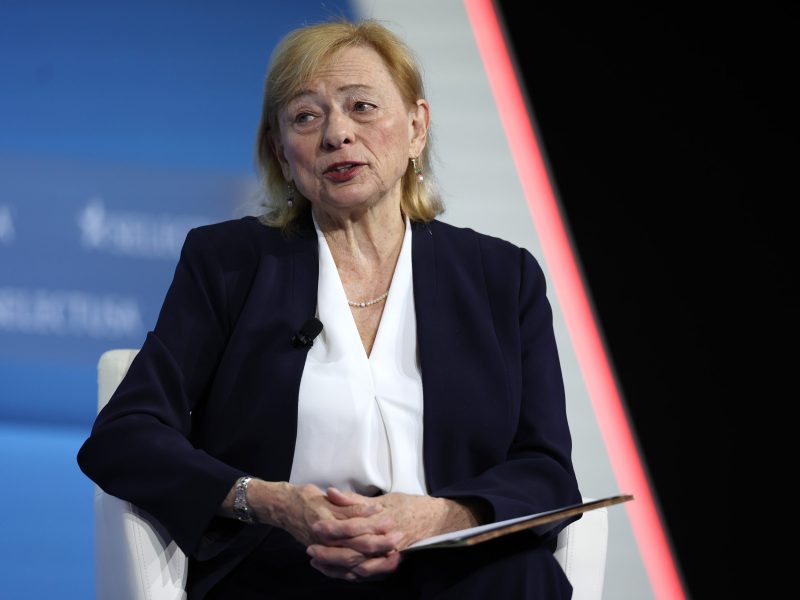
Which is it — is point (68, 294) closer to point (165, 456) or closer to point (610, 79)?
point (610, 79)

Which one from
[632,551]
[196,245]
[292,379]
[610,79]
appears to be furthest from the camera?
[610,79]

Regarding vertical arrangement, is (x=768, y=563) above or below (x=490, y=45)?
below

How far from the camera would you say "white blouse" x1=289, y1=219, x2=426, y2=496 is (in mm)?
1722

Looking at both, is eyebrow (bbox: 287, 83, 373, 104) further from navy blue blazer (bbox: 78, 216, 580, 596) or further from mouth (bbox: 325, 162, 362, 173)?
navy blue blazer (bbox: 78, 216, 580, 596)

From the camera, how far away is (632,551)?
323cm

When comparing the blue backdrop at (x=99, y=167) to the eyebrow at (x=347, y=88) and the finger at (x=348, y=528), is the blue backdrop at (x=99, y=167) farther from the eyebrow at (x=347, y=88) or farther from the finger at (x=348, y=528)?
the finger at (x=348, y=528)

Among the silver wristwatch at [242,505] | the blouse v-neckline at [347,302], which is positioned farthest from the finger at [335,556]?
the blouse v-neckline at [347,302]

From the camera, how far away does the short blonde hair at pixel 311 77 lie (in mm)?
1919

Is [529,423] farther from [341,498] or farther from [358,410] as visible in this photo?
[341,498]

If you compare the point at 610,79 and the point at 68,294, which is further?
the point at 68,294

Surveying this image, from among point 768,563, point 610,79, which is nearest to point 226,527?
point 768,563

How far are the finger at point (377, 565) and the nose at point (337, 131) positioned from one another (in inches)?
28.9

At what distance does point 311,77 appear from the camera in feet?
6.25

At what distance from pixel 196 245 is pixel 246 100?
7.08 feet
